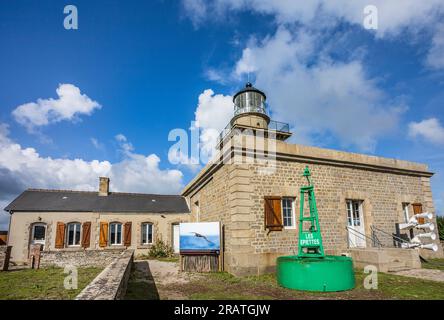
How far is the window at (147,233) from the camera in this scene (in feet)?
60.7

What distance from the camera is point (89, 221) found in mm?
17844

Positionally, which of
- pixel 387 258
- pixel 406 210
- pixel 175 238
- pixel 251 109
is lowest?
pixel 387 258

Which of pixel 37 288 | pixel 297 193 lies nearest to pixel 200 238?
pixel 297 193

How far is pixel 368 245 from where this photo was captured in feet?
36.1

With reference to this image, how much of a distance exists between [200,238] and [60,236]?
39.1ft

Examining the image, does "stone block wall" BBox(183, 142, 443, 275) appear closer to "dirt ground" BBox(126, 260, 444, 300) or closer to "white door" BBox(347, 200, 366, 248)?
"white door" BBox(347, 200, 366, 248)

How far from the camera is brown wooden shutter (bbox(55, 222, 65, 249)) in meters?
17.0

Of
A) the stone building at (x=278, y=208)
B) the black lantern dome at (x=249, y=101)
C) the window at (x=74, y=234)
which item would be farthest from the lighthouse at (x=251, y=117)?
the window at (x=74, y=234)

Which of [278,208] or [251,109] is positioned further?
[251,109]

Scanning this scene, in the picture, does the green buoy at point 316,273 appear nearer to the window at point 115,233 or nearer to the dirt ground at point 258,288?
the dirt ground at point 258,288

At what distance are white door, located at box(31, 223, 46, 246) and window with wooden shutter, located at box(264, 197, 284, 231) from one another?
14.9m

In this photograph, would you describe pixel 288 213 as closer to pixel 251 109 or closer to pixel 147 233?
pixel 251 109

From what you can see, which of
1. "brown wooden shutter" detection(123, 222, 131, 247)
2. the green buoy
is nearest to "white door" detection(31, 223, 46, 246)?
"brown wooden shutter" detection(123, 222, 131, 247)
